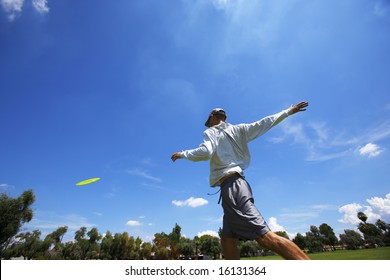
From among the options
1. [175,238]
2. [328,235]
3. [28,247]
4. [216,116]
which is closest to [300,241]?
[328,235]

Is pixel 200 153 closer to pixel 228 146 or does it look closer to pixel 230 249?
pixel 228 146

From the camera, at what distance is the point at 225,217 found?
11.0 feet

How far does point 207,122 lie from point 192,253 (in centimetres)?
8864

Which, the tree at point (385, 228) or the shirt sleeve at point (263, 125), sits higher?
the tree at point (385, 228)

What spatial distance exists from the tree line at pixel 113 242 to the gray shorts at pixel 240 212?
21340 millimetres

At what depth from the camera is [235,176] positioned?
3461mm

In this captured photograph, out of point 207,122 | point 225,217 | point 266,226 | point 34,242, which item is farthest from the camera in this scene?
point 34,242

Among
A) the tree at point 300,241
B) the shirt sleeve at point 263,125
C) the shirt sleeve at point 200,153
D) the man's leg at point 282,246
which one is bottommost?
the man's leg at point 282,246

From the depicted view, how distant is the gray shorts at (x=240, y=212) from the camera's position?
2.93 meters

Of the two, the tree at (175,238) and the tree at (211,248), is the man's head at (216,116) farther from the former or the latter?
the tree at (175,238)

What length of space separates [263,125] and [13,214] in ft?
158

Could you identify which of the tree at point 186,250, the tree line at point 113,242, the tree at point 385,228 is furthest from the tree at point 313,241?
the tree at point 186,250
